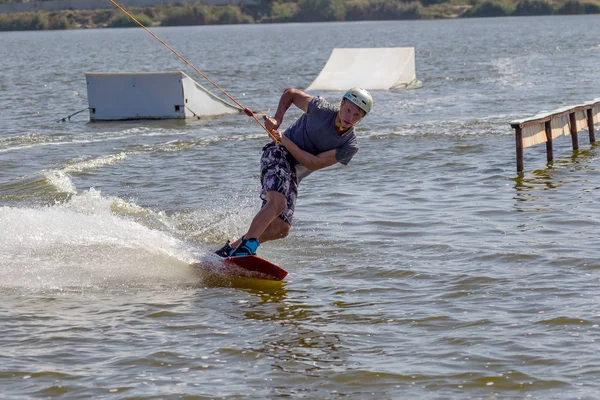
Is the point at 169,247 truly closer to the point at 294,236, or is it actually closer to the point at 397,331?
the point at 294,236

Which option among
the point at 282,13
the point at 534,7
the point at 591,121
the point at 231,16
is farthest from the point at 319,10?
the point at 591,121

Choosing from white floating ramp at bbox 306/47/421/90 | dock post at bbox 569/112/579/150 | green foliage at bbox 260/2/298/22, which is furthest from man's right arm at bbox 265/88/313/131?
green foliage at bbox 260/2/298/22

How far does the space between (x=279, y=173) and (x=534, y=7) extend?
129879mm

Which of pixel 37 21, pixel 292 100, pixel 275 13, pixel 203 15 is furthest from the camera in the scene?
pixel 275 13

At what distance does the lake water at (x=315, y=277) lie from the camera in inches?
267

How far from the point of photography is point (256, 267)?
8938 millimetres

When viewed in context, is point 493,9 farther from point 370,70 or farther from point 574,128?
point 574,128

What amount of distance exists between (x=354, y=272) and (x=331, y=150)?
1.34 m

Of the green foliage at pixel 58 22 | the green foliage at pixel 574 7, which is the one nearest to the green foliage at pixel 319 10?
the green foliage at pixel 574 7

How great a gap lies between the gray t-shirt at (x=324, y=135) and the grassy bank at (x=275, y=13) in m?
128

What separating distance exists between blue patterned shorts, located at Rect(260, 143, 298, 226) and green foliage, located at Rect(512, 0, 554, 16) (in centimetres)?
12847

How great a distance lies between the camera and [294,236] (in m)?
11.0

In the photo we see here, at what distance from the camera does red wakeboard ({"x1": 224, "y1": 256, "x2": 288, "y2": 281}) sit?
889 cm

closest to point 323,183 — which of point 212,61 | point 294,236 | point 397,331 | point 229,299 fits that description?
point 294,236
